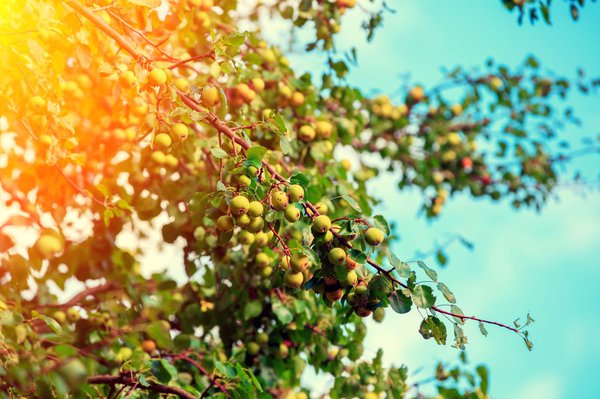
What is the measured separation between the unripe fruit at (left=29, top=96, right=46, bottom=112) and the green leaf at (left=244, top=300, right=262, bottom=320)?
4.33ft

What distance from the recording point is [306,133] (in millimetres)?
3354

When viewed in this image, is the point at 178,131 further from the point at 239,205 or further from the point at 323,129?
the point at 323,129

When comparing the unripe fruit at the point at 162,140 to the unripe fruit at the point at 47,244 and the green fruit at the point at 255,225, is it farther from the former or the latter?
the unripe fruit at the point at 47,244

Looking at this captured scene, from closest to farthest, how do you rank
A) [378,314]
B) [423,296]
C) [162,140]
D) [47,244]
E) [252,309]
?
[423,296] < [162,140] < [378,314] < [47,244] < [252,309]

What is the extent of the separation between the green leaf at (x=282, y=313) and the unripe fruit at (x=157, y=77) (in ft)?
4.52

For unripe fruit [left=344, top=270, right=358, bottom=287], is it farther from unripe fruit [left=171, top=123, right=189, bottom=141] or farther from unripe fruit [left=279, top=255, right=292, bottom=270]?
unripe fruit [left=171, top=123, right=189, bottom=141]

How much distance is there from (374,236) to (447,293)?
0.89 feet

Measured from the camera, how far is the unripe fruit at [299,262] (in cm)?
202

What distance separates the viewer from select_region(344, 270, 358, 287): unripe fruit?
196cm

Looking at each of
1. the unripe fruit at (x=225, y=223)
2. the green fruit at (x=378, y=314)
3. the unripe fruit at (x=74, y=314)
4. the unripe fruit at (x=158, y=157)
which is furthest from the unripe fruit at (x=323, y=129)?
the unripe fruit at (x=74, y=314)

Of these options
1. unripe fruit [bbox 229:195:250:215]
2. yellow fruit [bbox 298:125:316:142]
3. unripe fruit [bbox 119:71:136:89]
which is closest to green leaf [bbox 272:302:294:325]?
yellow fruit [bbox 298:125:316:142]

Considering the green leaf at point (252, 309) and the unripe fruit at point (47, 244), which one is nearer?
the unripe fruit at point (47, 244)

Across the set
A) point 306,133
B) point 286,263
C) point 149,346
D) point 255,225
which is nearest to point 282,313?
point 149,346

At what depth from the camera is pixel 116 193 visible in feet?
11.3
